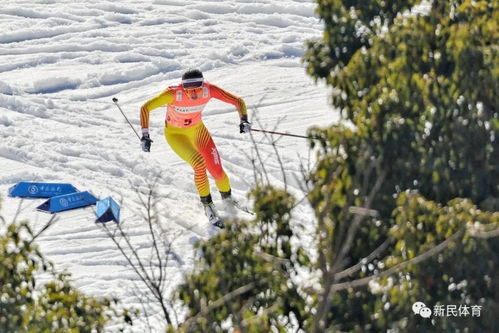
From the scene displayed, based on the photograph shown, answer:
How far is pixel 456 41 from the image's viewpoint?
7141mm

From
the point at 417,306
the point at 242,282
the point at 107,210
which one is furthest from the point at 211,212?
the point at 417,306

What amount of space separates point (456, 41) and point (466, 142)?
0.67m

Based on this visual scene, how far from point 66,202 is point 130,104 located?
6850 mm

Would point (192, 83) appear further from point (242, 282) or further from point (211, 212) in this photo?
point (242, 282)

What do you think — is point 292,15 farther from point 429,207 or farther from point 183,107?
point 429,207

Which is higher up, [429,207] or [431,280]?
[429,207]

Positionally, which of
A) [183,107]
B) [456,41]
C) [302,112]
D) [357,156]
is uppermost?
[456,41]

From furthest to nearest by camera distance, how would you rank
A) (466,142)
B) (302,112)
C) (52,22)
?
(52,22), (302,112), (466,142)

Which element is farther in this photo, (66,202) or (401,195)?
(66,202)

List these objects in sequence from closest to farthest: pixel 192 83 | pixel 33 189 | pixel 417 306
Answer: pixel 417 306 → pixel 192 83 → pixel 33 189

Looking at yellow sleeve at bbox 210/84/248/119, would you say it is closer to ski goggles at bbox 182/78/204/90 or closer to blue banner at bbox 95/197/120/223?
ski goggles at bbox 182/78/204/90

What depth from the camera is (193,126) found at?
13211 millimetres

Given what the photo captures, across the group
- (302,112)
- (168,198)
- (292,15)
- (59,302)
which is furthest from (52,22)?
(59,302)

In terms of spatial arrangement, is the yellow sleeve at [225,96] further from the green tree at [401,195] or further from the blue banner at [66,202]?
the green tree at [401,195]
